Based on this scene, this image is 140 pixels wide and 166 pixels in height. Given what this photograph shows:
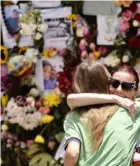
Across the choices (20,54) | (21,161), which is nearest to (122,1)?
(20,54)

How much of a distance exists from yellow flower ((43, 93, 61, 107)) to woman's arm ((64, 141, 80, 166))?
9.70 ft

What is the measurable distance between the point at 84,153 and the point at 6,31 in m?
3.42

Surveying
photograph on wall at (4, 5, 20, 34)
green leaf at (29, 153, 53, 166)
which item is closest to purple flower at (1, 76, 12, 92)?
photograph on wall at (4, 5, 20, 34)

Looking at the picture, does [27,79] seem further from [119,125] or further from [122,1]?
[119,125]

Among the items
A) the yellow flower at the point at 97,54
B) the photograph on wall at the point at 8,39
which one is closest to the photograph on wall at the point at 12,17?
the photograph on wall at the point at 8,39

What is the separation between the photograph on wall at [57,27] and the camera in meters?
5.84

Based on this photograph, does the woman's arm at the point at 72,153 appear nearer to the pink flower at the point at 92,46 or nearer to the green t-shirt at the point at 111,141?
the green t-shirt at the point at 111,141

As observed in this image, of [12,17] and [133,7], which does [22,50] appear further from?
[133,7]

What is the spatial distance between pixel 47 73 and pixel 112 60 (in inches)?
29.7

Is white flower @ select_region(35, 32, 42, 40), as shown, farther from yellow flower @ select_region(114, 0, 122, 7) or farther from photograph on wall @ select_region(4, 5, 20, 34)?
yellow flower @ select_region(114, 0, 122, 7)

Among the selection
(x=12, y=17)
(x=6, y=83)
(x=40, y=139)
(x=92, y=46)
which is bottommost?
(x=40, y=139)

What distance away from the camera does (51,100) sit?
19.2 feet

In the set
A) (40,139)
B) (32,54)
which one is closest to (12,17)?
(32,54)

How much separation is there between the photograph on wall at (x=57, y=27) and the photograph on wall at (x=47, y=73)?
0.15 metres
